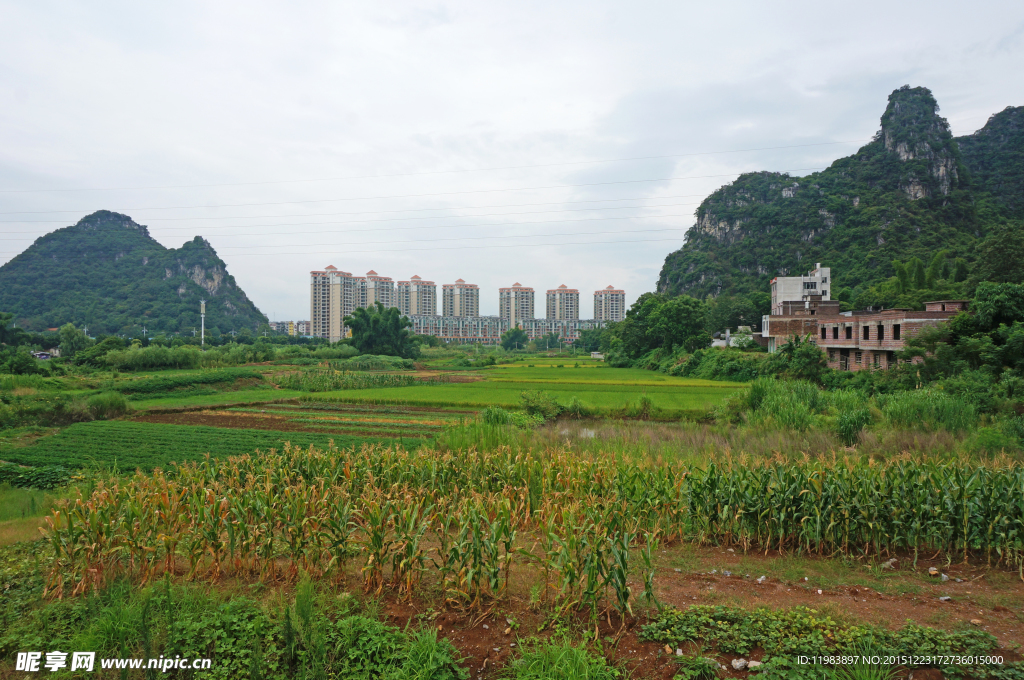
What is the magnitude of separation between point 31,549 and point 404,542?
6.29 meters

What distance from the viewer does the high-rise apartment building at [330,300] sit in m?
122

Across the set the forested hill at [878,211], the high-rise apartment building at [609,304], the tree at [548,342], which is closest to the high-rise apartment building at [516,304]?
the high-rise apartment building at [609,304]

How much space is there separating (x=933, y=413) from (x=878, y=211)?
98.9m

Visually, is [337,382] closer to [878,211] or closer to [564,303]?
[878,211]

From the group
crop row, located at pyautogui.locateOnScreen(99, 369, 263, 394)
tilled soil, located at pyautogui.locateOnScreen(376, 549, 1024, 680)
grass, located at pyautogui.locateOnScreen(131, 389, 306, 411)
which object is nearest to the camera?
tilled soil, located at pyautogui.locateOnScreen(376, 549, 1024, 680)

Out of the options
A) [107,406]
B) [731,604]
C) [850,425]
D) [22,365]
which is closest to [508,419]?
[850,425]

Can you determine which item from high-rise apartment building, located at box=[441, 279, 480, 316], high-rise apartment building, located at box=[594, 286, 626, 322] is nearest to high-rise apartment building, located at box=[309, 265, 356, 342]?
high-rise apartment building, located at box=[441, 279, 480, 316]

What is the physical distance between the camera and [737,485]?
731 centimetres

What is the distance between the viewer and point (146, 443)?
17.7 metres

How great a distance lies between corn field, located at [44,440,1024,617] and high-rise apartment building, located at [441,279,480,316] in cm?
14517

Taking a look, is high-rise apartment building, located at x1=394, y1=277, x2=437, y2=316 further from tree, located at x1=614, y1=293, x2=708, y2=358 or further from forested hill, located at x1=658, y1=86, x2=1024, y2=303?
tree, located at x1=614, y1=293, x2=708, y2=358

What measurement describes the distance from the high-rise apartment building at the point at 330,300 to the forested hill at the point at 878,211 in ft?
275

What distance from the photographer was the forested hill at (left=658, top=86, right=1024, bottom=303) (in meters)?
83.2

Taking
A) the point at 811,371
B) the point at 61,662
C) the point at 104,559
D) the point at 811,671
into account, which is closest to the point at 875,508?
the point at 811,671
